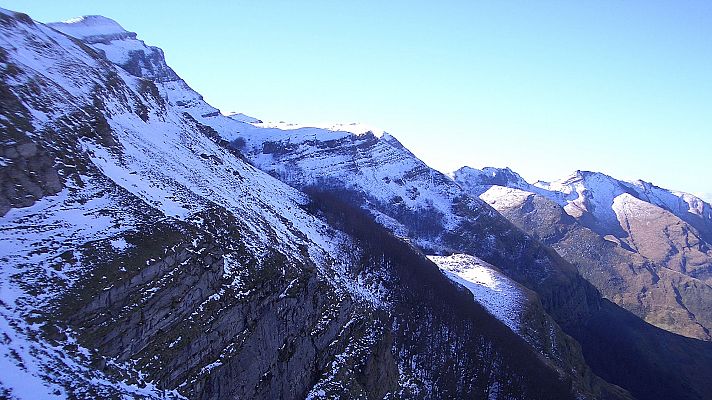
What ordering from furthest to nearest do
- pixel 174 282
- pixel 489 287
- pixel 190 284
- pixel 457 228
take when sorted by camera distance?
pixel 457 228, pixel 489 287, pixel 190 284, pixel 174 282

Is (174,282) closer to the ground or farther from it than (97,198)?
closer to the ground

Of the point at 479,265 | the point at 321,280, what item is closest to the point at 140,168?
the point at 321,280

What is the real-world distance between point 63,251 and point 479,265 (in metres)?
110

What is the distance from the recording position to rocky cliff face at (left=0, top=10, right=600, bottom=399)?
24.5 m

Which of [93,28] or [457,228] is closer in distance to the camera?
[457,228]

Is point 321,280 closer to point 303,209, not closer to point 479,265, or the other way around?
point 303,209

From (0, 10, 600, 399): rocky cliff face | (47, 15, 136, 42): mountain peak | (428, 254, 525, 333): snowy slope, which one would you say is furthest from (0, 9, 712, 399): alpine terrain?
(47, 15, 136, 42): mountain peak

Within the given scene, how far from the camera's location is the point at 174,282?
31.2 m

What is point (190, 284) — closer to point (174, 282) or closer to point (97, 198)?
point (174, 282)

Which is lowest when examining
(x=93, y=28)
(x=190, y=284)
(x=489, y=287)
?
(x=489, y=287)

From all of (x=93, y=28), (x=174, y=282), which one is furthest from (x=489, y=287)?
(x=93, y=28)

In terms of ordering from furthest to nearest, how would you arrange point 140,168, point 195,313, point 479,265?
1. point 479,265
2. point 140,168
3. point 195,313

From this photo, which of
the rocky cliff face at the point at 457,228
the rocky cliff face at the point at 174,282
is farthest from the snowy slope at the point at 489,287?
the rocky cliff face at the point at 457,228

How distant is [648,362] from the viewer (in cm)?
12950
